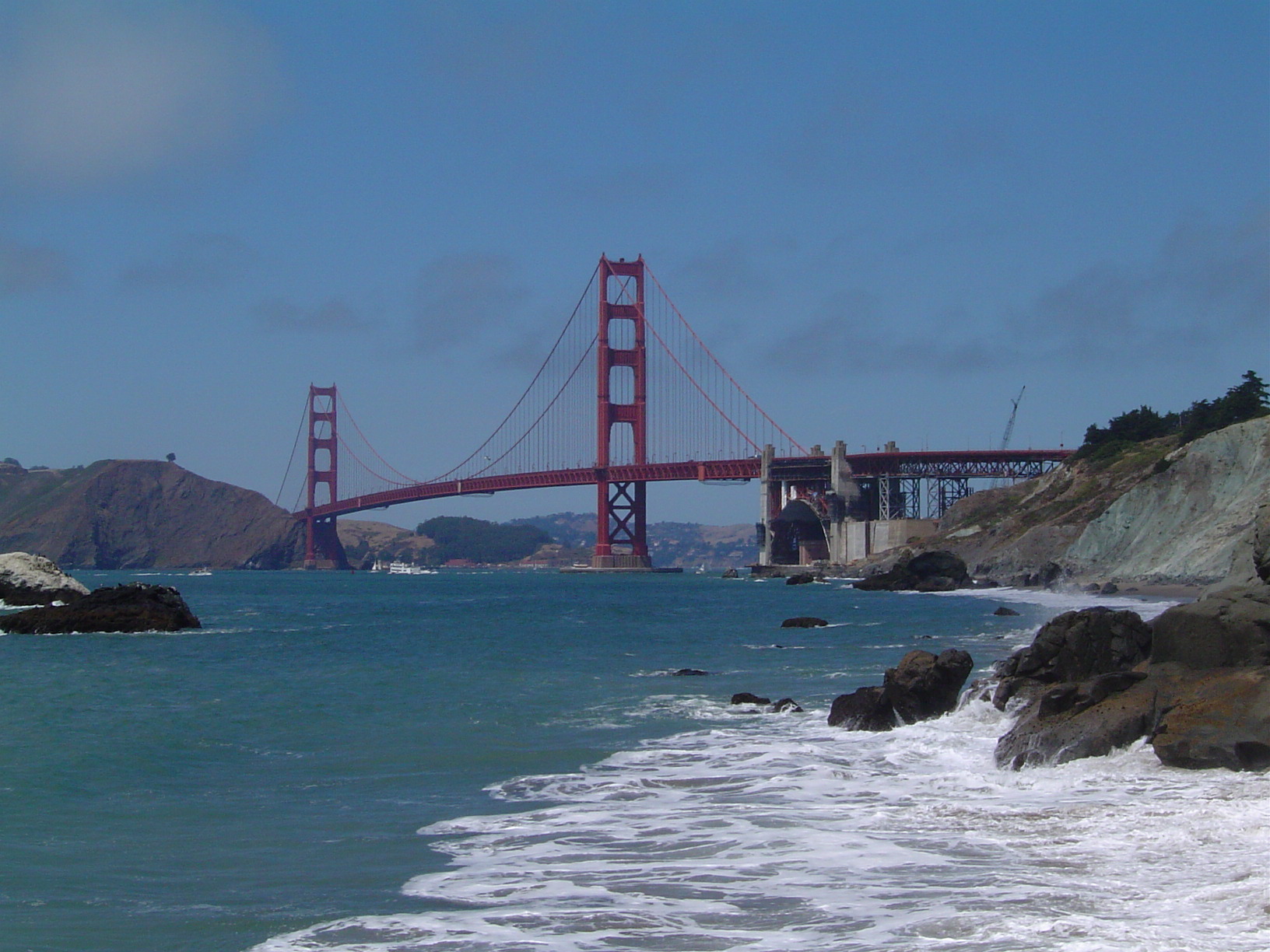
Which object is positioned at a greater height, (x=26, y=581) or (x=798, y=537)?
(x=798, y=537)

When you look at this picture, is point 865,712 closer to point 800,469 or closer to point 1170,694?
point 1170,694

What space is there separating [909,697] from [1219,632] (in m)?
4.00

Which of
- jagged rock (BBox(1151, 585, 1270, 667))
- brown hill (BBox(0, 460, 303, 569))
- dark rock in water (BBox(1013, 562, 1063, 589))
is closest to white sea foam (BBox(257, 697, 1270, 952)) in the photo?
jagged rock (BBox(1151, 585, 1270, 667))

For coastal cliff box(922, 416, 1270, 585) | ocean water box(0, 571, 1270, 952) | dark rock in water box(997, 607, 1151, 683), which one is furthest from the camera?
coastal cliff box(922, 416, 1270, 585)

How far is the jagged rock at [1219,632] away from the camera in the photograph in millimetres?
12188

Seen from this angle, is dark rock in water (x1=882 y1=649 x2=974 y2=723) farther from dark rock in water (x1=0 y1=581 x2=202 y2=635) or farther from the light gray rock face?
the light gray rock face

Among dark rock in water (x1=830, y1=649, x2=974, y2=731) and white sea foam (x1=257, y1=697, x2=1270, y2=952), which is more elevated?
dark rock in water (x1=830, y1=649, x2=974, y2=731)

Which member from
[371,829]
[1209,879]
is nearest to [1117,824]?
[1209,879]

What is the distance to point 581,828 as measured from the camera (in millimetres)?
10312

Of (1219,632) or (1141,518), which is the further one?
(1141,518)

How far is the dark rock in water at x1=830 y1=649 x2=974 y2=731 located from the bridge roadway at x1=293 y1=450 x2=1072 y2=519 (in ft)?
218

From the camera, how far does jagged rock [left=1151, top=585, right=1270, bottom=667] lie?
480 inches

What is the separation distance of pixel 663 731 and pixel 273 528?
133 meters

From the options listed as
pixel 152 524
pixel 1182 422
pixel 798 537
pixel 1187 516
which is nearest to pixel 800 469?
pixel 798 537
